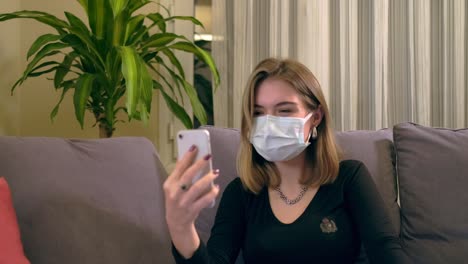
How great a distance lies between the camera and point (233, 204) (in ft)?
4.71

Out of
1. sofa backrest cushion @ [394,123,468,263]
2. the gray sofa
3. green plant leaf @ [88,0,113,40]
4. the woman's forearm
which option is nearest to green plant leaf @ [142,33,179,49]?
green plant leaf @ [88,0,113,40]

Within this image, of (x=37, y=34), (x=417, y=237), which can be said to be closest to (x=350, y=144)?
(x=417, y=237)

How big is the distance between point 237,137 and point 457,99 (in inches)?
43.2

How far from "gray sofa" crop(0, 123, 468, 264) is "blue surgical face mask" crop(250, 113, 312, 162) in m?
0.25

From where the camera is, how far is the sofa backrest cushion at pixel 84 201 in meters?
1.31

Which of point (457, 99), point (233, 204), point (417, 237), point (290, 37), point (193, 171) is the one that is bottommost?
point (417, 237)

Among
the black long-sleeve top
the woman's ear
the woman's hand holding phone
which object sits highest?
the woman's ear

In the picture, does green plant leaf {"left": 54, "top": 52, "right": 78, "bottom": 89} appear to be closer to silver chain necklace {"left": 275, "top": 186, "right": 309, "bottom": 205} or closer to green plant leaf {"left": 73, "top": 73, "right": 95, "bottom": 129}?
green plant leaf {"left": 73, "top": 73, "right": 95, "bottom": 129}

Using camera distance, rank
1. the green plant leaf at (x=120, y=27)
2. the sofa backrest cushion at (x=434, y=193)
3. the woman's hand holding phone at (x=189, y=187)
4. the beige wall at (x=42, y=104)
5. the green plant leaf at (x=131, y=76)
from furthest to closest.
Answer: the beige wall at (x=42, y=104) < the green plant leaf at (x=120, y=27) < the green plant leaf at (x=131, y=76) < the sofa backrest cushion at (x=434, y=193) < the woman's hand holding phone at (x=189, y=187)

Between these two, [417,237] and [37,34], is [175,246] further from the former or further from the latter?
[37,34]

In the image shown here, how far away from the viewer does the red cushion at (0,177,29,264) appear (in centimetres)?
115

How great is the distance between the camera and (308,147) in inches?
58.9

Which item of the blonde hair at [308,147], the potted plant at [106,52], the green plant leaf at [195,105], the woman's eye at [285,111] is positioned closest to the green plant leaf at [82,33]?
the potted plant at [106,52]

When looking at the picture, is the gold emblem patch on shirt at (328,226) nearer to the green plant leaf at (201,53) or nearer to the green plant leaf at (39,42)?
the green plant leaf at (201,53)
